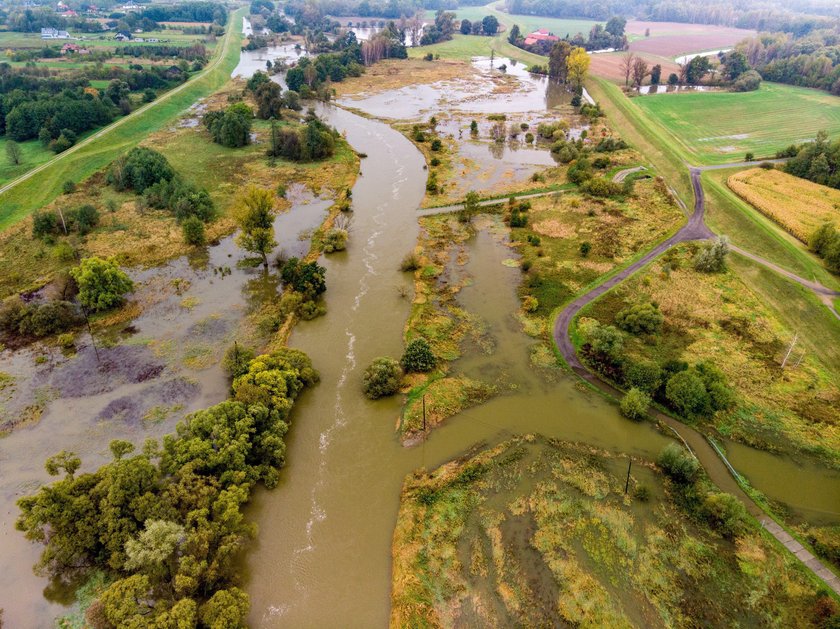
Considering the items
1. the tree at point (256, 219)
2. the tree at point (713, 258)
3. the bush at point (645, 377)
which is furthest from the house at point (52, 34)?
the bush at point (645, 377)

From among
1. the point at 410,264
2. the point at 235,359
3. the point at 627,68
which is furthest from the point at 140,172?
the point at 627,68

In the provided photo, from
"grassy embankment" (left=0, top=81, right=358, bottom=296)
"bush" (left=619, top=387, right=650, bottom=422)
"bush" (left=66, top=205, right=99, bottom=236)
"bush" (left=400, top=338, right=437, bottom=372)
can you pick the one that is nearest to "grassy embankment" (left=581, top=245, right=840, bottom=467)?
"bush" (left=619, top=387, right=650, bottom=422)

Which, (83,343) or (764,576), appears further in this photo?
(83,343)

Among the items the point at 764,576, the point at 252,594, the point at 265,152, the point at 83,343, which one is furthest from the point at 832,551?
the point at 265,152

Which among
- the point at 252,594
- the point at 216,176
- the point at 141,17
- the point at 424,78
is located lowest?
the point at 252,594

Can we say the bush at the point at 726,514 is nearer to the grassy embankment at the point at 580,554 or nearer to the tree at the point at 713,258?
the grassy embankment at the point at 580,554

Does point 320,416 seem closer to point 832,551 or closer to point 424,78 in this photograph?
point 832,551

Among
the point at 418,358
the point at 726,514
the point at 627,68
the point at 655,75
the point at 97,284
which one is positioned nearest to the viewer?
the point at 726,514

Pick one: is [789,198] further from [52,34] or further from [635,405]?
[52,34]

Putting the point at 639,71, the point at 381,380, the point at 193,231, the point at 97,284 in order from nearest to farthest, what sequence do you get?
1. the point at 381,380
2. the point at 97,284
3. the point at 193,231
4. the point at 639,71
